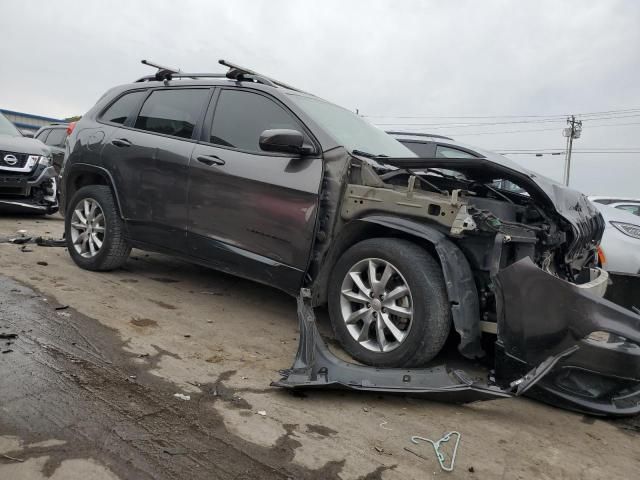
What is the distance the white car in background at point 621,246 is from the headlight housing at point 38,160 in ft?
26.2

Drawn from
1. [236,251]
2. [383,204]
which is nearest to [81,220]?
[236,251]

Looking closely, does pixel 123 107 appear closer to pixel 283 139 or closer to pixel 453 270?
pixel 283 139

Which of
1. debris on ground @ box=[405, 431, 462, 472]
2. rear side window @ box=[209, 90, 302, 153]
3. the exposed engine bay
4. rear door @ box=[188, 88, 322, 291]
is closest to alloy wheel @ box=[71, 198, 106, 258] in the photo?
rear door @ box=[188, 88, 322, 291]

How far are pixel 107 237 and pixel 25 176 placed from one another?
152 inches

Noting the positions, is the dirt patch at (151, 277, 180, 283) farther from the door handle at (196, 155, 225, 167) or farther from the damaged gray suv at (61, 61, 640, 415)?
the door handle at (196, 155, 225, 167)

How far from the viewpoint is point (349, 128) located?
13.2ft

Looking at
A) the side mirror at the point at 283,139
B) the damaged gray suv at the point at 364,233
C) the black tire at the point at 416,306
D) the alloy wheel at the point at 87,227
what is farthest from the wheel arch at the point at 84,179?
the black tire at the point at 416,306

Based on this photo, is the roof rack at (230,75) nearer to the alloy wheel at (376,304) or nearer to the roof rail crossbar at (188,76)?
the roof rail crossbar at (188,76)

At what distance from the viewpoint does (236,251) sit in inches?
151

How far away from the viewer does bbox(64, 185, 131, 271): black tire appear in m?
4.65

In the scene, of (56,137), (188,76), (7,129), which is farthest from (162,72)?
(56,137)

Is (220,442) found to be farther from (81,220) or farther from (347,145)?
(81,220)

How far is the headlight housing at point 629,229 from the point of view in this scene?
6.03 metres

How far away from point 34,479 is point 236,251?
2173 mm
